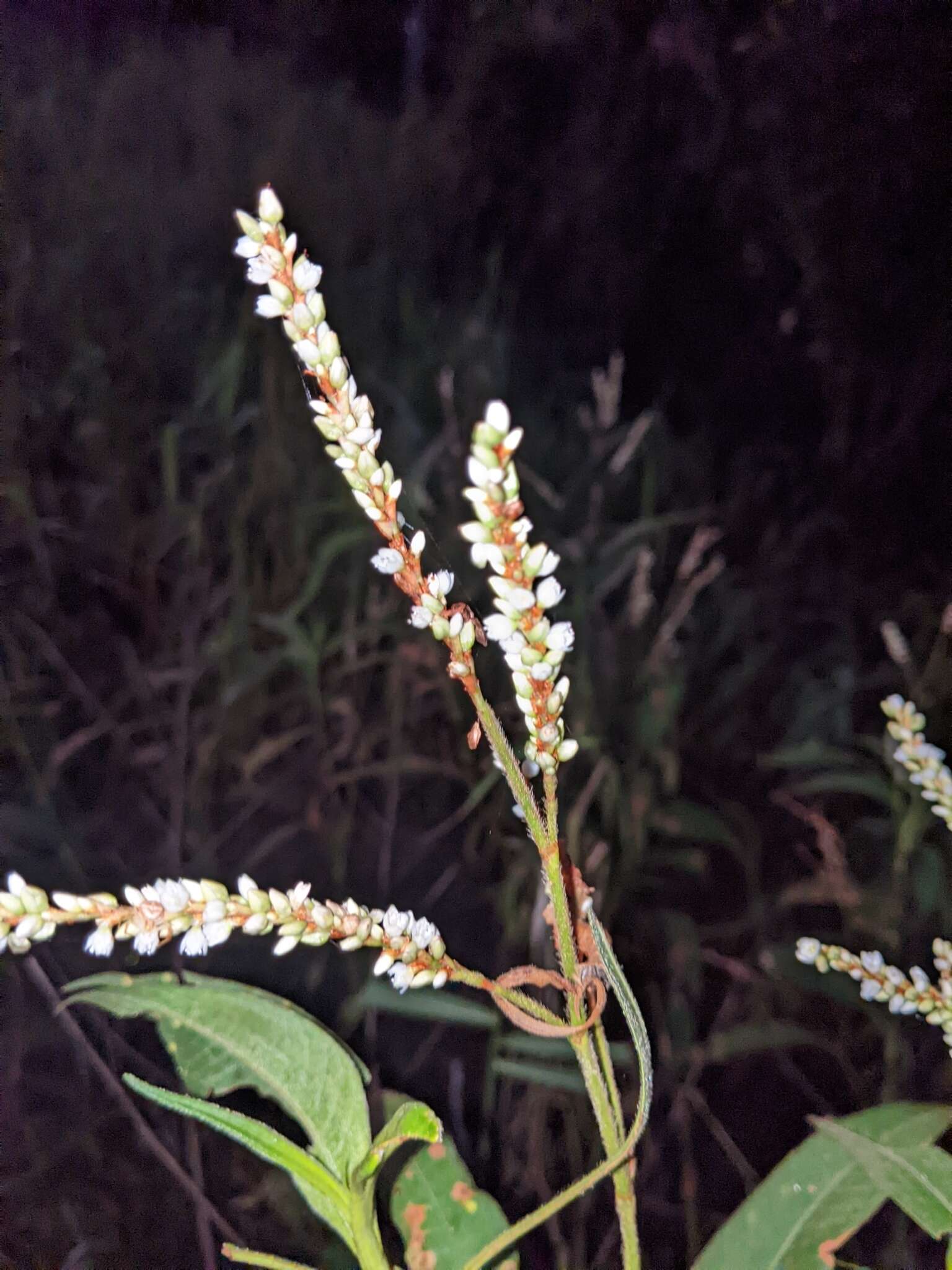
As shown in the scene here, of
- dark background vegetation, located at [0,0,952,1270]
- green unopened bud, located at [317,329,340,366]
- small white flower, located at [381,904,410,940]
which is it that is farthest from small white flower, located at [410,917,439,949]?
green unopened bud, located at [317,329,340,366]

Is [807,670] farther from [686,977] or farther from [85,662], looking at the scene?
[85,662]

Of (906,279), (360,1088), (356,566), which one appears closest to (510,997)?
(360,1088)

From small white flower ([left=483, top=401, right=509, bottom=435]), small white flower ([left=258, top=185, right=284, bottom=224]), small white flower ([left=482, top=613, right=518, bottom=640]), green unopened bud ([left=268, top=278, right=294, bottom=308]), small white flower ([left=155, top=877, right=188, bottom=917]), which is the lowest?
small white flower ([left=155, top=877, right=188, bottom=917])

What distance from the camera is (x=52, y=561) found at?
437mm

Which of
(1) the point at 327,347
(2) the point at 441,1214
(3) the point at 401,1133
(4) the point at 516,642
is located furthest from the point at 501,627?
(2) the point at 441,1214

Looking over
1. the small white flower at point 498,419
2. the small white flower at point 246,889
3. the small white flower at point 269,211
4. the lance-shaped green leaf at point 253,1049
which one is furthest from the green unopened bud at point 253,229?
the lance-shaped green leaf at point 253,1049

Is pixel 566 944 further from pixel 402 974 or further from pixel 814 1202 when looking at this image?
pixel 814 1202

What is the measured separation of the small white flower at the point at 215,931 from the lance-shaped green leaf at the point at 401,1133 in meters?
0.12

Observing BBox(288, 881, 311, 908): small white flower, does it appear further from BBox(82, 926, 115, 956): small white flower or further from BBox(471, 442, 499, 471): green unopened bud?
BBox(471, 442, 499, 471): green unopened bud

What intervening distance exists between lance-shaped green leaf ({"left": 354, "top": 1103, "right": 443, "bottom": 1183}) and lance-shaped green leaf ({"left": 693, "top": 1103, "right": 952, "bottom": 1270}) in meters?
0.19

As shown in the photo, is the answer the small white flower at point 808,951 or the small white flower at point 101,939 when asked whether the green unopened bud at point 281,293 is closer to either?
the small white flower at point 101,939

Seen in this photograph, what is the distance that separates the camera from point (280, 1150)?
1.19ft

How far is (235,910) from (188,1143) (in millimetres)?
222

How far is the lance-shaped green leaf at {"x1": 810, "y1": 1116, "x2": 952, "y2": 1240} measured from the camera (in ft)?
1.29
